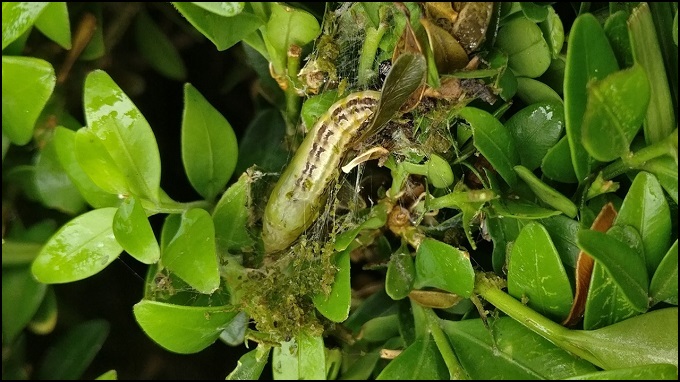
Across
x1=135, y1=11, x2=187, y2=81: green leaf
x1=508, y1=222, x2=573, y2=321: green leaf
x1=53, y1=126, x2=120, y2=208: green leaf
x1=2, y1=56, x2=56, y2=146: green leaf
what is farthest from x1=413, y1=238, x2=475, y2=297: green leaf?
x1=135, y1=11, x2=187, y2=81: green leaf

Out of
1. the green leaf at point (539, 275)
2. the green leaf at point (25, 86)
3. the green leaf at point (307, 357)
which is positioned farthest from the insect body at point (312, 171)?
the green leaf at point (25, 86)

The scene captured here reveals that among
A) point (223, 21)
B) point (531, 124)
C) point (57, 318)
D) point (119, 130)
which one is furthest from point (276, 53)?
point (57, 318)

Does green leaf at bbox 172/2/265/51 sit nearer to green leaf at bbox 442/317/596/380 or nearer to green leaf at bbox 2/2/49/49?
green leaf at bbox 2/2/49/49

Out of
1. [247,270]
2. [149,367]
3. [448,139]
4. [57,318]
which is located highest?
[448,139]

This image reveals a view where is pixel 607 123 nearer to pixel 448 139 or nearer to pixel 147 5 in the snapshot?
pixel 448 139

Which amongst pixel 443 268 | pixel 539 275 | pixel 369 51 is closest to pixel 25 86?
pixel 369 51

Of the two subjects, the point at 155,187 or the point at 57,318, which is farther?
the point at 57,318

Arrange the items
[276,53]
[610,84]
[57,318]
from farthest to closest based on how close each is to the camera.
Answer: [57,318] → [276,53] → [610,84]
